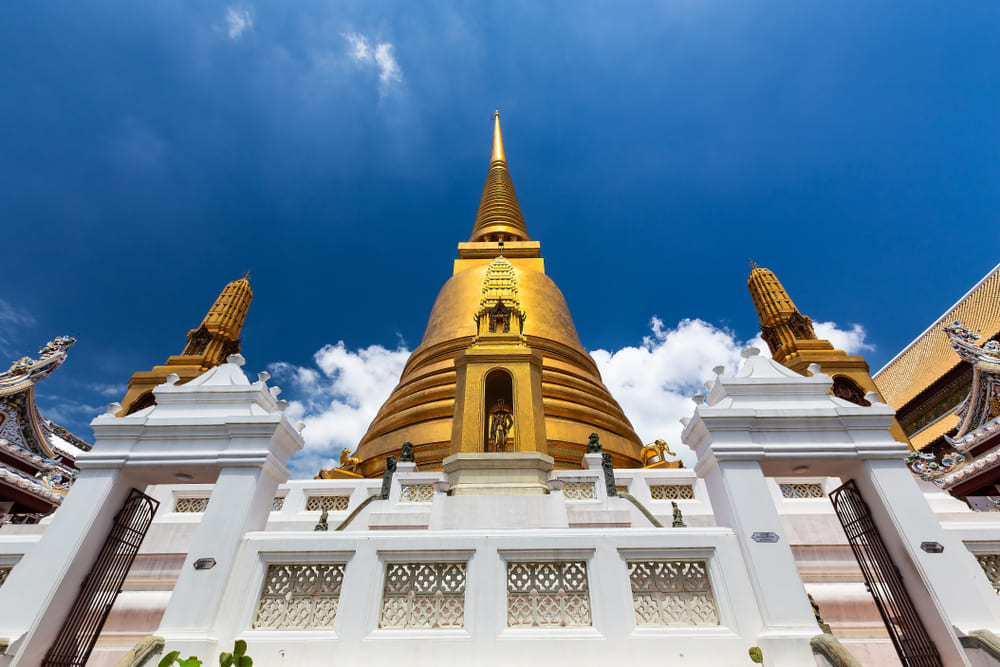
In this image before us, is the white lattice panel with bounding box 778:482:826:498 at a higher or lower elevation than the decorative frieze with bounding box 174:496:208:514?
higher

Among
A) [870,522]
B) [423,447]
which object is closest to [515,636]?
[870,522]

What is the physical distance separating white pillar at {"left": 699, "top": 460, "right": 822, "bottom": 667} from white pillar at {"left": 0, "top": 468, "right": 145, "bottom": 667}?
5.32 meters

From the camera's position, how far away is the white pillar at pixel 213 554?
3803 millimetres

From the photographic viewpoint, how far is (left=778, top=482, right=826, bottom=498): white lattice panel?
827 cm

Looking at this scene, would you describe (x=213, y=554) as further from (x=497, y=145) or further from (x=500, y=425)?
(x=497, y=145)

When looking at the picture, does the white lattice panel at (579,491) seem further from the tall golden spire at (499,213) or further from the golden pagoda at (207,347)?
the tall golden spire at (499,213)

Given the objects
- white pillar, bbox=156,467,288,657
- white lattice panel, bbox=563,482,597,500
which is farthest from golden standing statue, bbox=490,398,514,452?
white pillar, bbox=156,467,288,657

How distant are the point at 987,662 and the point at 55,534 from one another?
707 centimetres

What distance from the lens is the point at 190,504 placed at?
8305mm

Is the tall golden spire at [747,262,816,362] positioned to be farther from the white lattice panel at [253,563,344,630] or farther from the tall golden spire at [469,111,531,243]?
the white lattice panel at [253,563,344,630]

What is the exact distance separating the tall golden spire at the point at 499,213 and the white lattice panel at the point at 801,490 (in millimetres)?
16779

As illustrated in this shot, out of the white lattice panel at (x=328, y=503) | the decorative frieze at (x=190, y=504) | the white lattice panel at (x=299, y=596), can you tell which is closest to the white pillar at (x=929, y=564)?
the white lattice panel at (x=299, y=596)

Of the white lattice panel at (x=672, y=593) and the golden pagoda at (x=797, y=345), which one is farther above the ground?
the golden pagoda at (x=797, y=345)

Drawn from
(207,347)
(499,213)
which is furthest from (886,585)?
(499,213)
